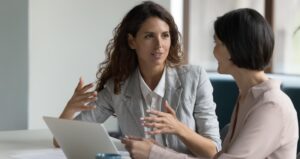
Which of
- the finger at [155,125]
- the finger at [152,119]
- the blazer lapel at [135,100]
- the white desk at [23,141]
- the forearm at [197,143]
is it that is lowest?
the white desk at [23,141]

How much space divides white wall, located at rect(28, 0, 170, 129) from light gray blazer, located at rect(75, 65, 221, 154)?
55.0 inches

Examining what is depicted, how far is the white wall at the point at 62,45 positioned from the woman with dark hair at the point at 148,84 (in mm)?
1381

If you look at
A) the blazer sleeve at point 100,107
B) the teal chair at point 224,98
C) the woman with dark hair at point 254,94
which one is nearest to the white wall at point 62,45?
the teal chair at point 224,98

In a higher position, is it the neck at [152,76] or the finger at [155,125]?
the neck at [152,76]

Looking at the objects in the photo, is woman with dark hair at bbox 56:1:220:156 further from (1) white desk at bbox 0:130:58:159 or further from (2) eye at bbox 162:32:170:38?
(1) white desk at bbox 0:130:58:159

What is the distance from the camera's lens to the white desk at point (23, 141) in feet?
7.03

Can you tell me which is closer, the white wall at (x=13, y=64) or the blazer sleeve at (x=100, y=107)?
the blazer sleeve at (x=100, y=107)

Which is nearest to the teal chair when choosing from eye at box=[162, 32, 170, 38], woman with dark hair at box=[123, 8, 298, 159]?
eye at box=[162, 32, 170, 38]

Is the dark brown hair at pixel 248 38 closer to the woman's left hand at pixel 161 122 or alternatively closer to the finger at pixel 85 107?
the woman's left hand at pixel 161 122

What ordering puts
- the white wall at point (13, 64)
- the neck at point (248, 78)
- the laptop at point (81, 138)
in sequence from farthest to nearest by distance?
1. the white wall at point (13, 64)
2. the laptop at point (81, 138)
3. the neck at point (248, 78)

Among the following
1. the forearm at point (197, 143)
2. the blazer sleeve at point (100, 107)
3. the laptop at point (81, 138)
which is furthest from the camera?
the blazer sleeve at point (100, 107)

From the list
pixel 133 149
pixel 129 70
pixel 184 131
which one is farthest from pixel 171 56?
pixel 133 149

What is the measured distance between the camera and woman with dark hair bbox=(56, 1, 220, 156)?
7.12ft

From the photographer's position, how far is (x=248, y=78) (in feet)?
4.82
